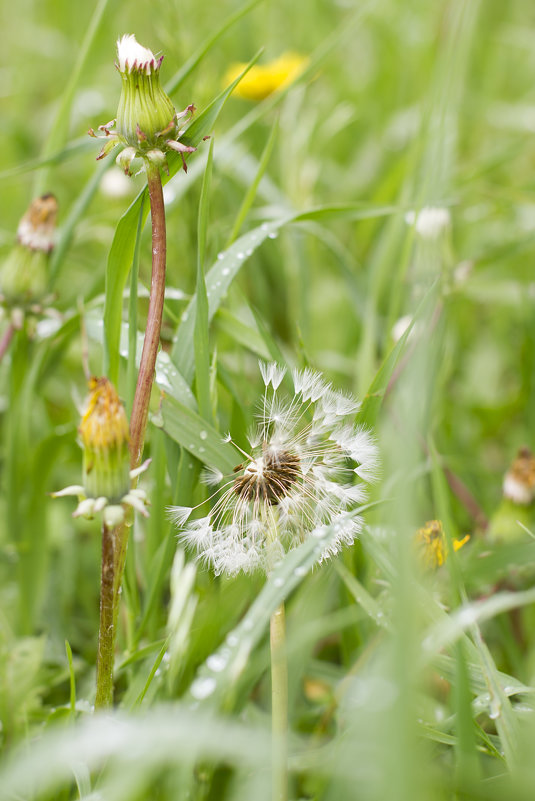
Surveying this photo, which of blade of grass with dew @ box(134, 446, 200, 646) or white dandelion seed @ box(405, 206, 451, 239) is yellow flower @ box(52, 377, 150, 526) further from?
white dandelion seed @ box(405, 206, 451, 239)

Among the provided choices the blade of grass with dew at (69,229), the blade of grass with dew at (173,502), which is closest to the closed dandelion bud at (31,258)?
the blade of grass with dew at (69,229)

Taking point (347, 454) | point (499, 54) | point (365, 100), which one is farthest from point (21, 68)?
point (347, 454)

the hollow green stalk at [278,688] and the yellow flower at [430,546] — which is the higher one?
the yellow flower at [430,546]

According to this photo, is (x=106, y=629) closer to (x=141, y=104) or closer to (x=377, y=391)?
(x=377, y=391)

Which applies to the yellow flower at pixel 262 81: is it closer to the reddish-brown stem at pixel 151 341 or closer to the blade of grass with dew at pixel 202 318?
the blade of grass with dew at pixel 202 318

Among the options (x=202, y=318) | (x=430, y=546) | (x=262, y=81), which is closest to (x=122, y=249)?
(x=202, y=318)

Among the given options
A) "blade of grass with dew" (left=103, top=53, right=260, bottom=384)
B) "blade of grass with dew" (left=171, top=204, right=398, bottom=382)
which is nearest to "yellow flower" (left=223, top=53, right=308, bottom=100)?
"blade of grass with dew" (left=171, top=204, right=398, bottom=382)
